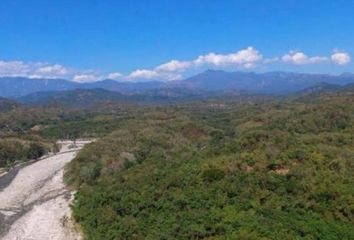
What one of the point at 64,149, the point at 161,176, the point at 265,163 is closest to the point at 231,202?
the point at 265,163

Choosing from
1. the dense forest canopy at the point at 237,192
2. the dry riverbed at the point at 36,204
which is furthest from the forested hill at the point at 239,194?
the dry riverbed at the point at 36,204

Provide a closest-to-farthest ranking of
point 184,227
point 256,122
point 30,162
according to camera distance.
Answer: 1. point 184,227
2. point 30,162
3. point 256,122

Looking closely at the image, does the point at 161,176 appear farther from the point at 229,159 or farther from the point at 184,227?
the point at 184,227

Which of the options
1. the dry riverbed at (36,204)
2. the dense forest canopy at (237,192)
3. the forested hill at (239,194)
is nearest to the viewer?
the forested hill at (239,194)

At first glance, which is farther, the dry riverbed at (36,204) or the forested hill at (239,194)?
the dry riverbed at (36,204)

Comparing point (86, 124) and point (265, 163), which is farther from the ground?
point (265, 163)

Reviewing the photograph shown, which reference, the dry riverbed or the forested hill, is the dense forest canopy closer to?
the forested hill

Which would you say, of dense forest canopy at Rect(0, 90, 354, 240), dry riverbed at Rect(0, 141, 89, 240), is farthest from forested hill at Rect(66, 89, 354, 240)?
dry riverbed at Rect(0, 141, 89, 240)

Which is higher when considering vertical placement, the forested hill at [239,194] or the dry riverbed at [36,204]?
the forested hill at [239,194]

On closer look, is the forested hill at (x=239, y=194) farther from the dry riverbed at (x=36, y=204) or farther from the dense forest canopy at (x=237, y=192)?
the dry riverbed at (x=36, y=204)
